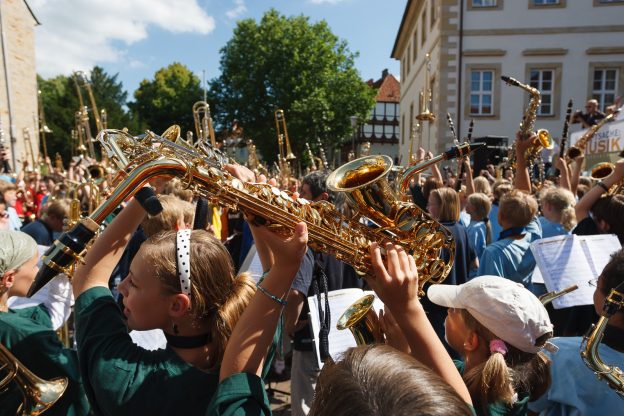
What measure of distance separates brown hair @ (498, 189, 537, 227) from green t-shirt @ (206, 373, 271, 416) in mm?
3437

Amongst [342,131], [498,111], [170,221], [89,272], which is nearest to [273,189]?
[89,272]

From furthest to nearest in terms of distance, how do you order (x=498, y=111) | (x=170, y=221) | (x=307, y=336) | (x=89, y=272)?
(x=498, y=111) < (x=307, y=336) < (x=170, y=221) < (x=89, y=272)

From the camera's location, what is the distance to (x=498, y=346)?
1.98m

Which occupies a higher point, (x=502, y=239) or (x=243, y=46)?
(x=243, y=46)

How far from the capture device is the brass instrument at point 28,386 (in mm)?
1827

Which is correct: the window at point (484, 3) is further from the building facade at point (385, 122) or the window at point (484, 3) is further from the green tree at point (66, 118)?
the building facade at point (385, 122)

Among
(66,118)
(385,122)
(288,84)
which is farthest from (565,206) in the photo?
(385,122)

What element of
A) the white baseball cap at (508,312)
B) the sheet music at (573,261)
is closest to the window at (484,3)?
the sheet music at (573,261)

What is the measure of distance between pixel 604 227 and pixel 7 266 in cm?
453

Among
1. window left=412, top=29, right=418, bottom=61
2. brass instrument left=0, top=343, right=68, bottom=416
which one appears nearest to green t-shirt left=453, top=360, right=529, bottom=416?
brass instrument left=0, top=343, right=68, bottom=416

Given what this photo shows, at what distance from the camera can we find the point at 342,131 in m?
36.9

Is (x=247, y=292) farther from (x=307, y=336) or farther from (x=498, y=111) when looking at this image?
(x=498, y=111)

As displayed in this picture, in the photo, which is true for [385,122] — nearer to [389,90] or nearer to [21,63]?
[389,90]

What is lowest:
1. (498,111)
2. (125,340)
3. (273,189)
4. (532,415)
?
(532,415)
